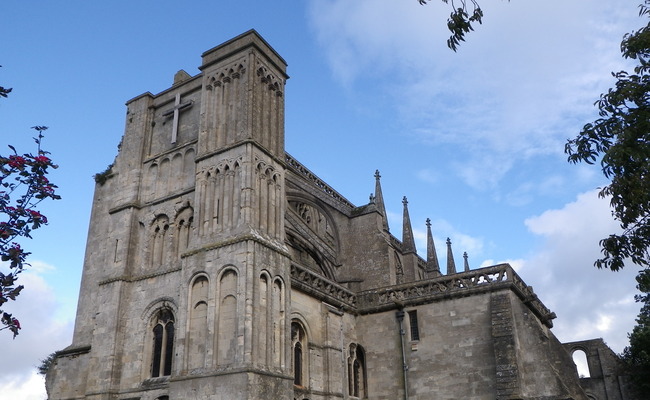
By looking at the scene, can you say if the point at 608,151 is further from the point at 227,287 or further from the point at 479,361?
the point at 479,361

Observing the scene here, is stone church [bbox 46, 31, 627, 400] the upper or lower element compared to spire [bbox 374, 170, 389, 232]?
lower

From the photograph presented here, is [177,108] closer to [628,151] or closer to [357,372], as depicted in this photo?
[357,372]

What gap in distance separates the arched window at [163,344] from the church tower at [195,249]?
34 millimetres

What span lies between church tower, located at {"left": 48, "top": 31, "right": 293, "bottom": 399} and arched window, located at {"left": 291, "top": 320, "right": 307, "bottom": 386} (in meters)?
1.59

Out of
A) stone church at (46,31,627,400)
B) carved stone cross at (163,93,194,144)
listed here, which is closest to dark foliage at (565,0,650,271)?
stone church at (46,31,627,400)

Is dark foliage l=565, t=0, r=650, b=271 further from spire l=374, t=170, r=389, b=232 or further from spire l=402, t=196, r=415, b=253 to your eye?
spire l=402, t=196, r=415, b=253

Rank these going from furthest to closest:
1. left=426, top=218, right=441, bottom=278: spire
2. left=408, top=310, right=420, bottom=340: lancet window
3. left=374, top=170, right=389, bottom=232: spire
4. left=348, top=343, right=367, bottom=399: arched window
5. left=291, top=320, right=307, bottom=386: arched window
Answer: left=426, top=218, right=441, bottom=278: spire < left=374, top=170, right=389, bottom=232: spire < left=408, top=310, right=420, bottom=340: lancet window < left=348, top=343, right=367, bottom=399: arched window < left=291, top=320, right=307, bottom=386: arched window

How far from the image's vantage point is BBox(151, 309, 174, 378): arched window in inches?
737

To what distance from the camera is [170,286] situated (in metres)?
19.5

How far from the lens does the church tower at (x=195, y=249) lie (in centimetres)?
1719

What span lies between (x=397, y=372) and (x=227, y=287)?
7.91m

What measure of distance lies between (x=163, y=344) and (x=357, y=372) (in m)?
7.51

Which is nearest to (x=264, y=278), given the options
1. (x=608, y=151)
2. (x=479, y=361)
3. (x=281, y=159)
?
(x=281, y=159)

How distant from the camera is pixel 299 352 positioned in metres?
19.9
